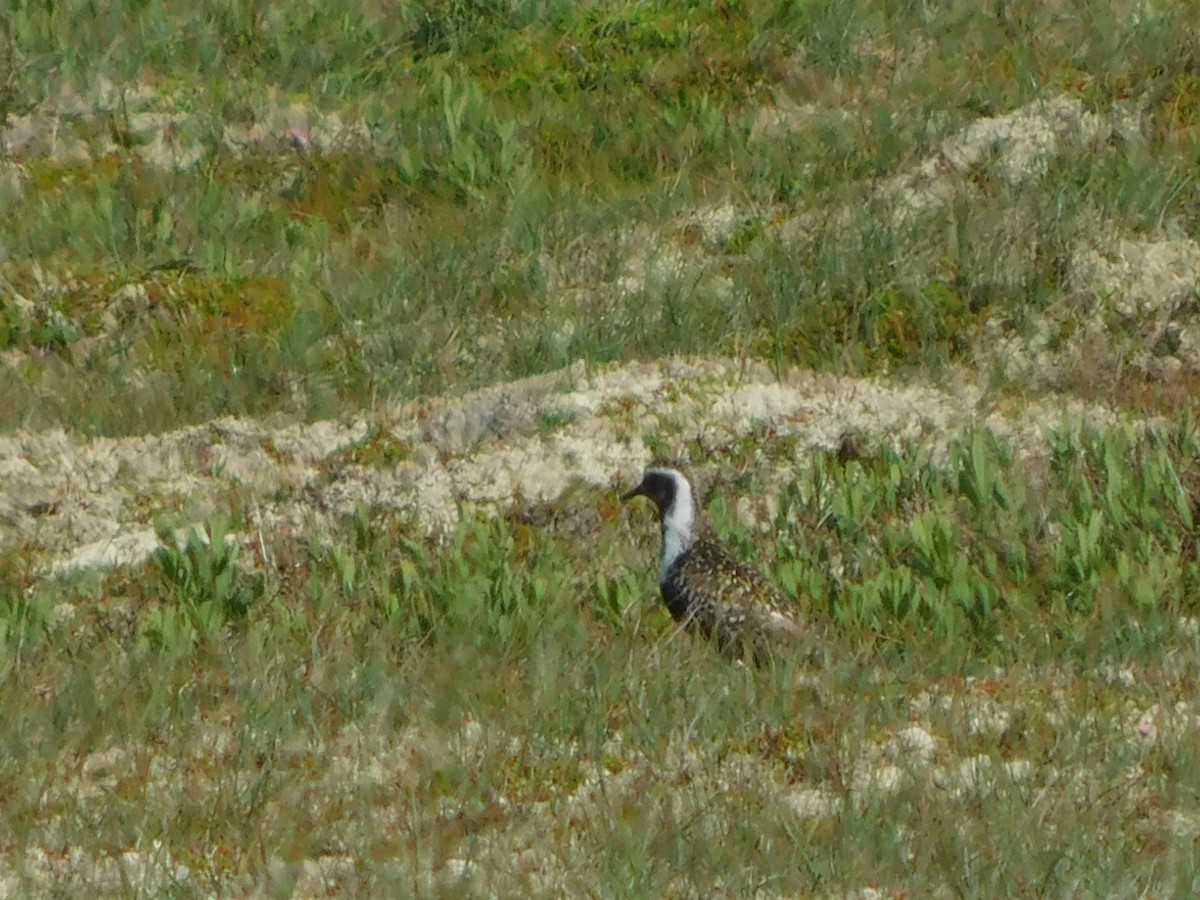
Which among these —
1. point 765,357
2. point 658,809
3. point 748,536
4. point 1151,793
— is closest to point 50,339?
point 765,357

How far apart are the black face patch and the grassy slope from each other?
0.34 meters

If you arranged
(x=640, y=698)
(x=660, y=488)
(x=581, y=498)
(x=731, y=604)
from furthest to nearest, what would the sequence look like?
(x=581, y=498)
(x=660, y=488)
(x=731, y=604)
(x=640, y=698)

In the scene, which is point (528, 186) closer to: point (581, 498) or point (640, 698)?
point (581, 498)

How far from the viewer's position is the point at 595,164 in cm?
1312

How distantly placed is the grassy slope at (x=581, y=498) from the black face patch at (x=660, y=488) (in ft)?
1.12

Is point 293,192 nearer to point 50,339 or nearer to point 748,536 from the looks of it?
point 50,339

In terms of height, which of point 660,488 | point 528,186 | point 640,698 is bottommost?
point 528,186

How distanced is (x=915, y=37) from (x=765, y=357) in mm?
→ 4259

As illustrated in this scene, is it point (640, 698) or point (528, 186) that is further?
point (528, 186)

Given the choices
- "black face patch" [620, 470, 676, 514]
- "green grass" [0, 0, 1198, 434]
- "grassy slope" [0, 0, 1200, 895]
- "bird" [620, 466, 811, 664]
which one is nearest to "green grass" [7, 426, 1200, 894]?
"grassy slope" [0, 0, 1200, 895]

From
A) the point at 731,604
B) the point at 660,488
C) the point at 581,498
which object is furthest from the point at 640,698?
the point at 581,498

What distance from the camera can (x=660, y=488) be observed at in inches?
321

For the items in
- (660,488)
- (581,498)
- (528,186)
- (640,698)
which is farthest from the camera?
(528,186)

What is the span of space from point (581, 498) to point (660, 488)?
1.03 metres
